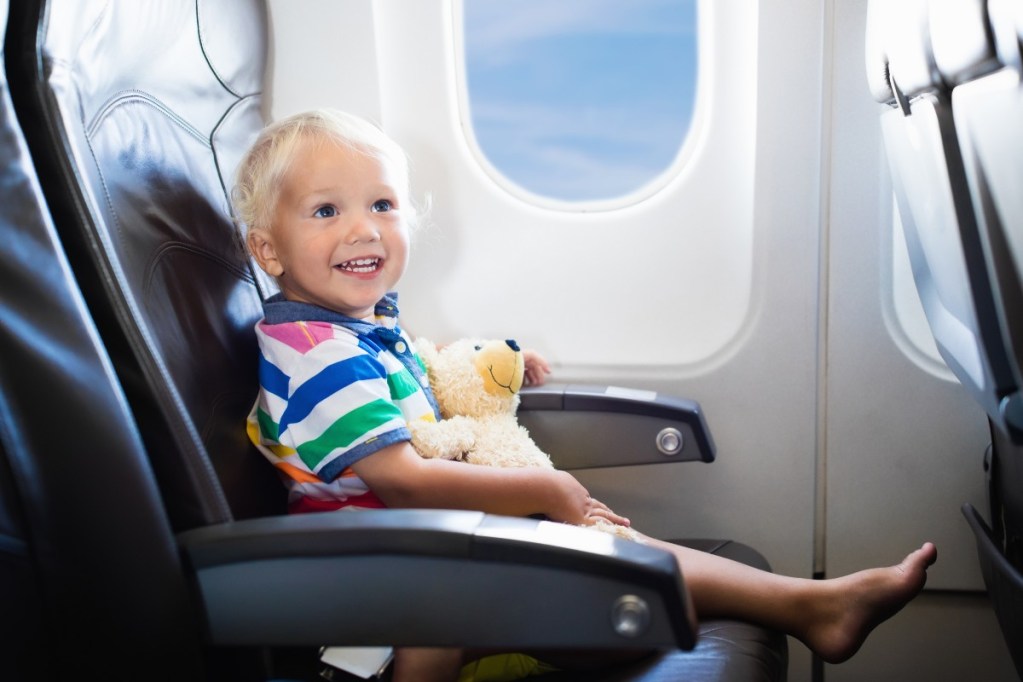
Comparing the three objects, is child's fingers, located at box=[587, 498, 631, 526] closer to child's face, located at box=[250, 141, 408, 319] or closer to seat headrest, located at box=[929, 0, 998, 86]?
child's face, located at box=[250, 141, 408, 319]

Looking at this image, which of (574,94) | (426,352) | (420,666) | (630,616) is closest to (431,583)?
(630,616)

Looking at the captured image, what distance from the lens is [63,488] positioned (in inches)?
36.3

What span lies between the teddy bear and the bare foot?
467mm

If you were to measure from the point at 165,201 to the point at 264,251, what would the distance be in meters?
0.21

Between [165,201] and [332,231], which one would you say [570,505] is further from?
[165,201]

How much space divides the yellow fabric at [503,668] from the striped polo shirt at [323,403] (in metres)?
0.27

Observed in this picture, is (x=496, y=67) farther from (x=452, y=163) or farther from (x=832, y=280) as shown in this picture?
(x=832, y=280)

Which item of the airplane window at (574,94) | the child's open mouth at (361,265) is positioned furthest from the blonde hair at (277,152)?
the airplane window at (574,94)

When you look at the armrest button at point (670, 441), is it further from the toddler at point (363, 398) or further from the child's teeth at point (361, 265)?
the child's teeth at point (361, 265)

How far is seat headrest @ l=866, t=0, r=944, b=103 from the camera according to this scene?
105cm

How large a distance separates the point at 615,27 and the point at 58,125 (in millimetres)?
1114

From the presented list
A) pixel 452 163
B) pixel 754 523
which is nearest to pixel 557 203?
pixel 452 163

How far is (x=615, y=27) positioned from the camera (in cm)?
175

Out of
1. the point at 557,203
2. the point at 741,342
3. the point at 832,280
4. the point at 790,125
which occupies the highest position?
the point at 790,125
